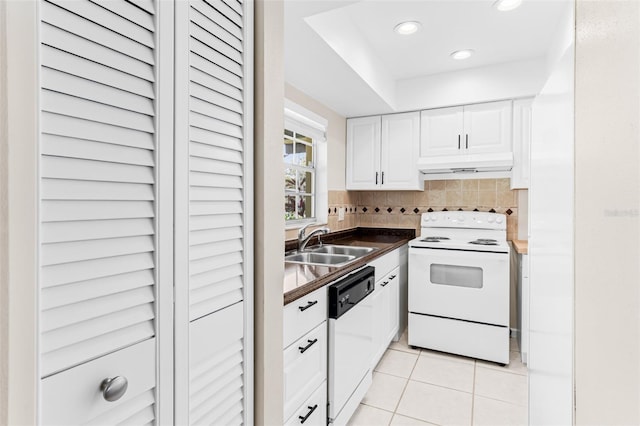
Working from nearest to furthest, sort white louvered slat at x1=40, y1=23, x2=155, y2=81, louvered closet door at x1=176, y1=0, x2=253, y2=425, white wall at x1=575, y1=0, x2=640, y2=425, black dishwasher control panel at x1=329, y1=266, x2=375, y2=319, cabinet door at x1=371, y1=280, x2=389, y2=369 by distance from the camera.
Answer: white wall at x1=575, y1=0, x2=640, y2=425
white louvered slat at x1=40, y1=23, x2=155, y2=81
louvered closet door at x1=176, y1=0, x2=253, y2=425
black dishwasher control panel at x1=329, y1=266, x2=375, y2=319
cabinet door at x1=371, y1=280, x2=389, y2=369

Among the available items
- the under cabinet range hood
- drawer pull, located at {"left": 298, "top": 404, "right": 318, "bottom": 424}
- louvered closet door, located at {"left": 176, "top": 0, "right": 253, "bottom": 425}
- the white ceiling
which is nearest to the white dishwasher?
drawer pull, located at {"left": 298, "top": 404, "right": 318, "bottom": 424}

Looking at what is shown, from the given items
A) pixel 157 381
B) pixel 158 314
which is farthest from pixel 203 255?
pixel 157 381

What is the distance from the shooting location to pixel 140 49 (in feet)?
2.37

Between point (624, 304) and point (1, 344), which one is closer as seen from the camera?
point (624, 304)

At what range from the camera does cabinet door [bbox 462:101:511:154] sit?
2922 millimetres

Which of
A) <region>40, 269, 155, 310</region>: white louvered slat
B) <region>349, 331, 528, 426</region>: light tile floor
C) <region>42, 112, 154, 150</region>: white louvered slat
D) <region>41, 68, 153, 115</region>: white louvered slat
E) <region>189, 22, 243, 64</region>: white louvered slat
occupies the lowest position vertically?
<region>349, 331, 528, 426</region>: light tile floor

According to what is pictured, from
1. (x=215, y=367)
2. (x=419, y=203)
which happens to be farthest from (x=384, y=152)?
(x=215, y=367)

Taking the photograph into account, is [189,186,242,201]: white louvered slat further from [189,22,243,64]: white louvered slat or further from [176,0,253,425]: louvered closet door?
[189,22,243,64]: white louvered slat

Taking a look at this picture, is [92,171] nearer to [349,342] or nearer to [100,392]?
[100,392]

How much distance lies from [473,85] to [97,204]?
3120 millimetres

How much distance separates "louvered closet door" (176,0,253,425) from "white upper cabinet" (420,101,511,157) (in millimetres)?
2538

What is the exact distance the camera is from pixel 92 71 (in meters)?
0.64

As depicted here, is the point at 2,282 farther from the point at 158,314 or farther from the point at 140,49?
the point at 140,49

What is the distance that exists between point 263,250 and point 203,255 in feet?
0.68
